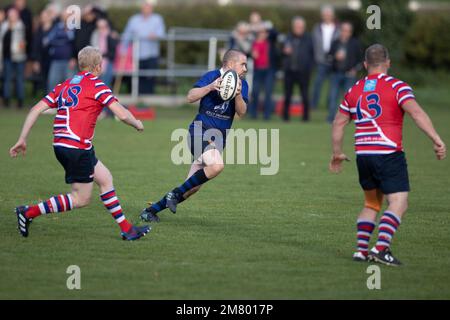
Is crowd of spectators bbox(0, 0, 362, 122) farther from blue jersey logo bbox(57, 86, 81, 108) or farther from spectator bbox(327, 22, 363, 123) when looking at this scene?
blue jersey logo bbox(57, 86, 81, 108)

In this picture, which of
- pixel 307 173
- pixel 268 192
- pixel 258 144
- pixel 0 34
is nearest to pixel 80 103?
pixel 268 192

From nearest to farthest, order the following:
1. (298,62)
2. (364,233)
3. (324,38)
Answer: (364,233) < (298,62) < (324,38)

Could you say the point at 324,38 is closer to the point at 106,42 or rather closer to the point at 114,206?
the point at 106,42

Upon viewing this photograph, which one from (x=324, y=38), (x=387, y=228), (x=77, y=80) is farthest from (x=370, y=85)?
(x=324, y=38)

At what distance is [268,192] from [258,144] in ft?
→ 18.9

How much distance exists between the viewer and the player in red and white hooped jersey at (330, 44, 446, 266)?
789cm

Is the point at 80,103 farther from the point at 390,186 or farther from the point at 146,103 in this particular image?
the point at 146,103

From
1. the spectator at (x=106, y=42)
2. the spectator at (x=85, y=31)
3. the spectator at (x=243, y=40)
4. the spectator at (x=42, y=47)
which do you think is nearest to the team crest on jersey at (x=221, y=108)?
the spectator at (x=85, y=31)

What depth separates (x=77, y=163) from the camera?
8570mm

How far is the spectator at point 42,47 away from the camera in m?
23.1

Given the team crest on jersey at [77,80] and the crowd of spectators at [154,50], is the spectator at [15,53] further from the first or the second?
the team crest on jersey at [77,80]

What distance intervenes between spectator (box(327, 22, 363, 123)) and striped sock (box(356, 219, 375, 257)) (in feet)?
45.3

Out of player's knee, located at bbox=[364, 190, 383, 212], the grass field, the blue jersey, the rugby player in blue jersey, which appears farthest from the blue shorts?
player's knee, located at bbox=[364, 190, 383, 212]

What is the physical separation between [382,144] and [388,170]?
0.23 m
